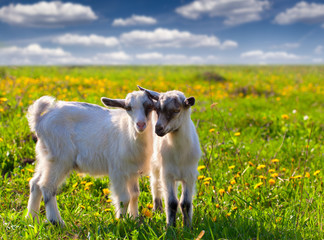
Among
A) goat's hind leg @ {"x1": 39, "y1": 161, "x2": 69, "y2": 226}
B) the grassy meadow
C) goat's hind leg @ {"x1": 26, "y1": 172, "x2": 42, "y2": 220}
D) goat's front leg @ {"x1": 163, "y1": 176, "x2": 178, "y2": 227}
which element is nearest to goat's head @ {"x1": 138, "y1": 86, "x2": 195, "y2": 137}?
goat's front leg @ {"x1": 163, "y1": 176, "x2": 178, "y2": 227}

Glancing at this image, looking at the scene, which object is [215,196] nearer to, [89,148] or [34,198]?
[89,148]

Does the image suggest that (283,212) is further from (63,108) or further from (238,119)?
(238,119)

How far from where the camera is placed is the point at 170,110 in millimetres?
3113

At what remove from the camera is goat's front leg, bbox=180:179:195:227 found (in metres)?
3.47

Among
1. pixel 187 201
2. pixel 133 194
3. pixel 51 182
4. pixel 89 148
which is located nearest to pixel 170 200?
pixel 187 201

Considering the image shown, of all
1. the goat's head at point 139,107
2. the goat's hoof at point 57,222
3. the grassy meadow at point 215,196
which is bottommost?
the goat's hoof at point 57,222

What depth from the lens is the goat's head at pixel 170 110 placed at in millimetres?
3075

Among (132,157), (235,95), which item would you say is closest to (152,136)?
(132,157)

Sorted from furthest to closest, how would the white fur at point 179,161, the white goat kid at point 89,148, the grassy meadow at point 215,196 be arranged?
1. the white goat kid at point 89,148
2. the white fur at point 179,161
3. the grassy meadow at point 215,196

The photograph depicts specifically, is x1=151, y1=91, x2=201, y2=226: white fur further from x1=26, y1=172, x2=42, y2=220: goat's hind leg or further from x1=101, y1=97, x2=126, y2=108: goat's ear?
x1=26, y1=172, x2=42, y2=220: goat's hind leg

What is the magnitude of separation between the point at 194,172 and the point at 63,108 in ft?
6.00

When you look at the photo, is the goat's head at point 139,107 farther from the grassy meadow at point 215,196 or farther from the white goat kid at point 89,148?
the grassy meadow at point 215,196

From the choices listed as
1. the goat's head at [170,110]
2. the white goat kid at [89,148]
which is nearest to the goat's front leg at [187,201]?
the white goat kid at [89,148]

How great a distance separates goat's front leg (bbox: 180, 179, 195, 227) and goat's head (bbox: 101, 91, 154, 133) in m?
0.79
